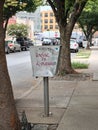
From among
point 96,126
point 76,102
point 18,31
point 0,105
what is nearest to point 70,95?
point 76,102

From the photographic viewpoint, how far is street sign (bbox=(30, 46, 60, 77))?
769 centimetres

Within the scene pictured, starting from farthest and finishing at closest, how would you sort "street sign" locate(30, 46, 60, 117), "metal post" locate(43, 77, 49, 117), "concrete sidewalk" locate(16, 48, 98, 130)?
1. "metal post" locate(43, 77, 49, 117)
2. "street sign" locate(30, 46, 60, 117)
3. "concrete sidewalk" locate(16, 48, 98, 130)

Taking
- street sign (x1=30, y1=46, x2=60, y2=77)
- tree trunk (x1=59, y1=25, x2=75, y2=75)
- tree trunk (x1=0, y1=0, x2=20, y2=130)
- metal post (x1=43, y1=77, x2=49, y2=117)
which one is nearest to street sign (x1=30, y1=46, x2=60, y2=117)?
street sign (x1=30, y1=46, x2=60, y2=77)

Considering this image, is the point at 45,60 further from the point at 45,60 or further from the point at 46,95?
the point at 46,95

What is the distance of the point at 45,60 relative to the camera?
772 centimetres

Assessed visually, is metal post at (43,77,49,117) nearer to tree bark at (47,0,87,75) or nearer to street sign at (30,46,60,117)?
street sign at (30,46,60,117)

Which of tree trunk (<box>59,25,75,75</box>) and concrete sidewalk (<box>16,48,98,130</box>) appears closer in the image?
concrete sidewalk (<box>16,48,98,130</box>)

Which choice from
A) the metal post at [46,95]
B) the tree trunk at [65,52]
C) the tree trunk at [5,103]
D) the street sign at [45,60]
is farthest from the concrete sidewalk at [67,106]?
A: the tree trunk at [65,52]

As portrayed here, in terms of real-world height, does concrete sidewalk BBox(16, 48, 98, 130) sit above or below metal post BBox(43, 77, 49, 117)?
below

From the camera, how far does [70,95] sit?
35.4 feet

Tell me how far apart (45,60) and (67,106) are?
5.80 feet

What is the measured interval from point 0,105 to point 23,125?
2.24ft

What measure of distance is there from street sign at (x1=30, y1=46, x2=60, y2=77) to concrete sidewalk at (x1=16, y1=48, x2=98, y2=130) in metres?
0.93

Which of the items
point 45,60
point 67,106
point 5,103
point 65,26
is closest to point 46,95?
point 45,60
